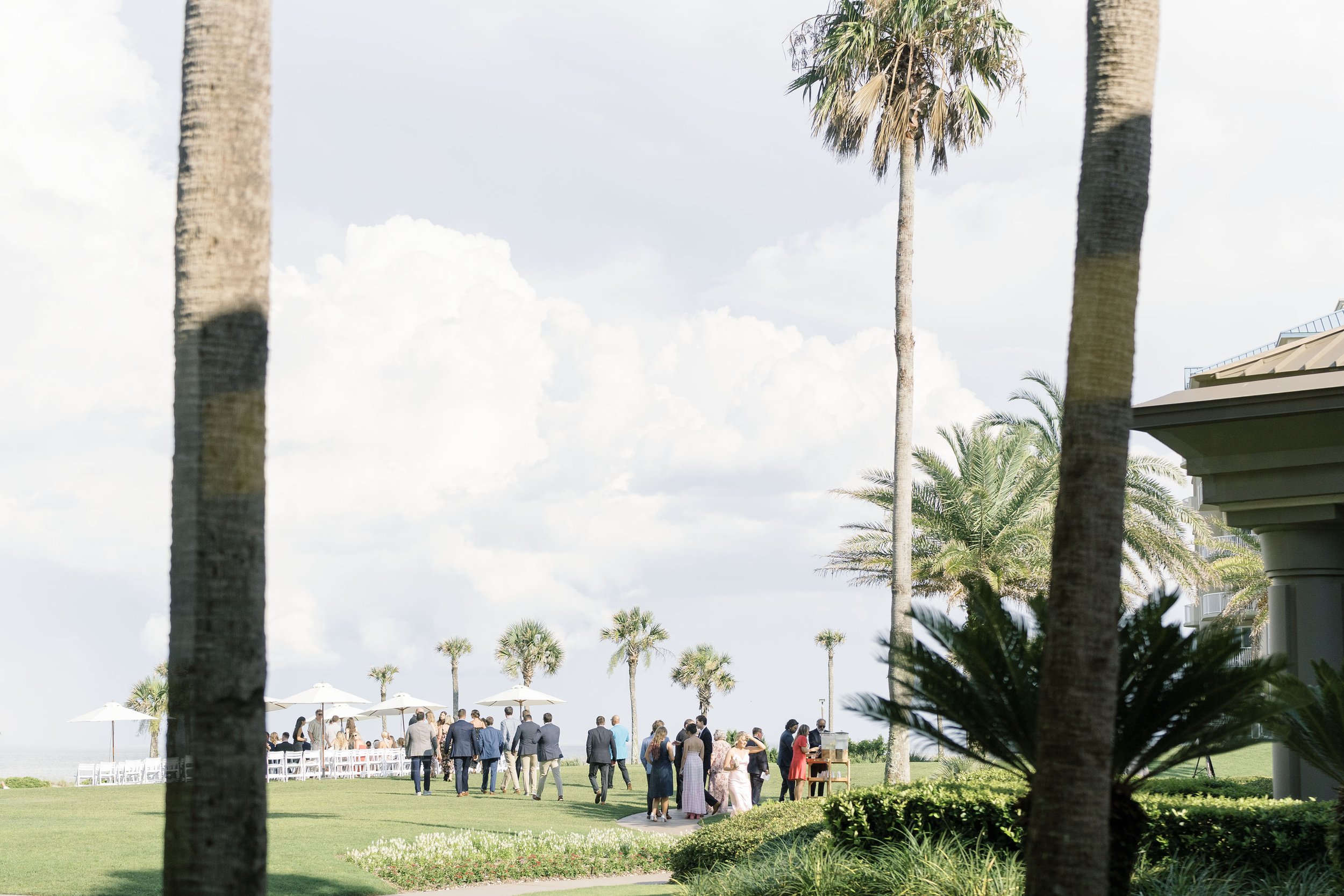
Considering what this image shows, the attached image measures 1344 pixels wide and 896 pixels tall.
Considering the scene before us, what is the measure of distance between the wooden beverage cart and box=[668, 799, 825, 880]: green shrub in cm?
647

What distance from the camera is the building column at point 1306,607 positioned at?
1139 cm

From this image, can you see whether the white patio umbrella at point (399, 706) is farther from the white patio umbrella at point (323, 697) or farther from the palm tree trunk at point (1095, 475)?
the palm tree trunk at point (1095, 475)

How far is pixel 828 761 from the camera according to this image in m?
21.2

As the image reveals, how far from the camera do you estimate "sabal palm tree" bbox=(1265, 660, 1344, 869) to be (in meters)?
8.21

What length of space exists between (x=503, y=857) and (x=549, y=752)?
7993 mm

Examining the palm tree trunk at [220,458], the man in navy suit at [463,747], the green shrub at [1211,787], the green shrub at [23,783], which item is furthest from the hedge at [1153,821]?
the green shrub at [23,783]

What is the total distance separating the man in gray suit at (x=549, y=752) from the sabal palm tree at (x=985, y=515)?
8.77 meters

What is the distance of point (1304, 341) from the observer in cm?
1257

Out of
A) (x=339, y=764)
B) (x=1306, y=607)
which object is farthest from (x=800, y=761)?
(x=339, y=764)

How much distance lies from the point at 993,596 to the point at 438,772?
2940cm

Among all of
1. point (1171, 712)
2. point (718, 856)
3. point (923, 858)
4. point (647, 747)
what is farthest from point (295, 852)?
point (1171, 712)

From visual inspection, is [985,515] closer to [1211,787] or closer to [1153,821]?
[1211,787]

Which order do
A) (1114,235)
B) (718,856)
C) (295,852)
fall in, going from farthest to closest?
1. (295,852)
2. (718,856)
3. (1114,235)

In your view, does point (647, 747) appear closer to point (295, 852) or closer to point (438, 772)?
point (295, 852)
